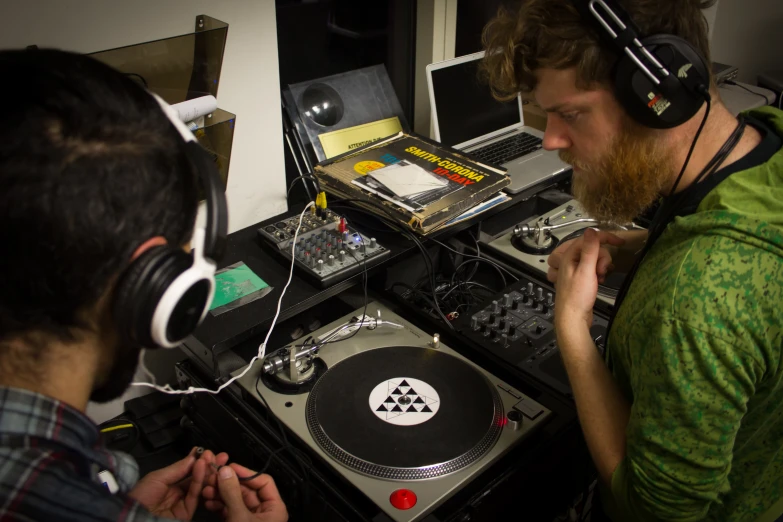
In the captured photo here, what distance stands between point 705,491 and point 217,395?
2.95ft

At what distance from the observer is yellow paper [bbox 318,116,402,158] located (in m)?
1.81

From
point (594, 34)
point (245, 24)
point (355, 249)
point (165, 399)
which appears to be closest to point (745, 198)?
point (594, 34)

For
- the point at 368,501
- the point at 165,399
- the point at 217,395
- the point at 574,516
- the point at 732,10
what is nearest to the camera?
the point at 368,501

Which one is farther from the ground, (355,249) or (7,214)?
(7,214)

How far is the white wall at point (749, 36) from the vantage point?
2.80m

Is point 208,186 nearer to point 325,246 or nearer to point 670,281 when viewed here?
point 670,281

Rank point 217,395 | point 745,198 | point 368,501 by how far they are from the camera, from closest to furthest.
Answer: point 745,198, point 368,501, point 217,395

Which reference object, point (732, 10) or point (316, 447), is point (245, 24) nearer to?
point (316, 447)

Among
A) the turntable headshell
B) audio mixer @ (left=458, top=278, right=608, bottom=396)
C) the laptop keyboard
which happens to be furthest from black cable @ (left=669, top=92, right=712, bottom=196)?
the laptop keyboard

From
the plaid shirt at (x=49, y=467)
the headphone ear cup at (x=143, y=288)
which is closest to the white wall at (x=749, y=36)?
the headphone ear cup at (x=143, y=288)

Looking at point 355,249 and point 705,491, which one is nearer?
point 705,491

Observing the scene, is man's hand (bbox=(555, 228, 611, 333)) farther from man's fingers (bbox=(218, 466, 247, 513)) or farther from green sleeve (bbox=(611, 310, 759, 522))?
man's fingers (bbox=(218, 466, 247, 513))

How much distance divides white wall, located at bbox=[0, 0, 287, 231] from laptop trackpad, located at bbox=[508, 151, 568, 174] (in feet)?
2.42

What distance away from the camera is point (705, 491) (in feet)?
2.86
